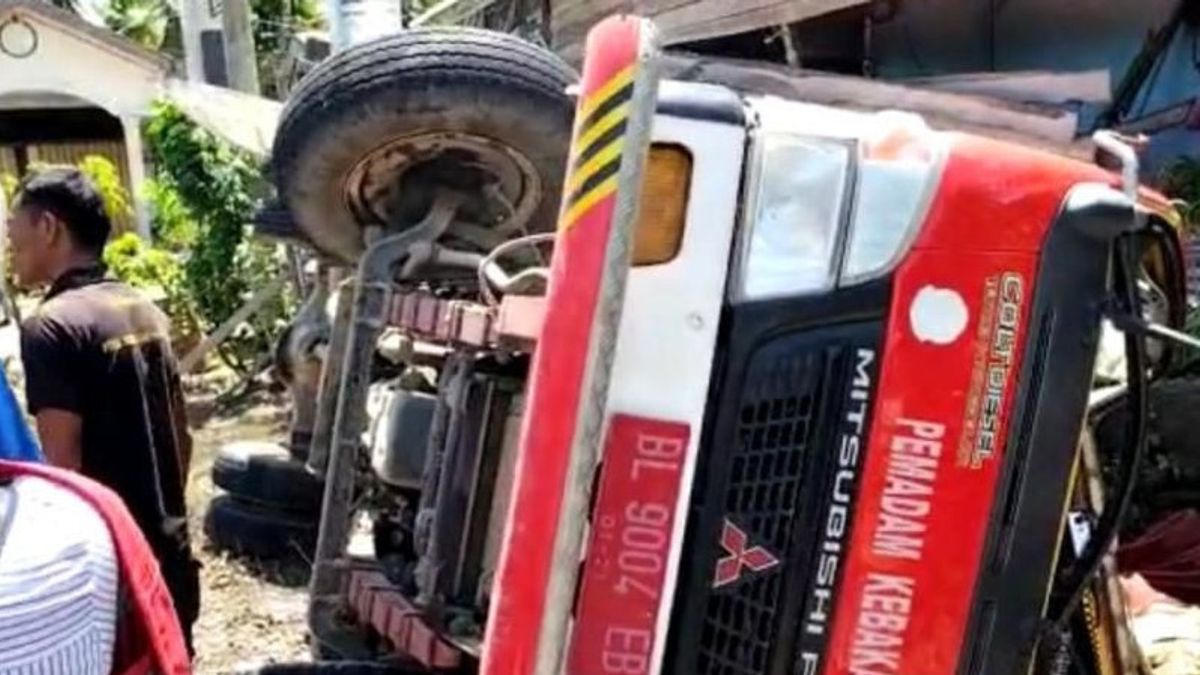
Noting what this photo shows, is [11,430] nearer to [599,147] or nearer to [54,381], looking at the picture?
[599,147]

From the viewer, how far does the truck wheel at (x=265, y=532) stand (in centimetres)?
594

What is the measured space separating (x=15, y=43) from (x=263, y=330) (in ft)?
43.7

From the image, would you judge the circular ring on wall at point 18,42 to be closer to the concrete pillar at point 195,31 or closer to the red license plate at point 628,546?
the concrete pillar at point 195,31

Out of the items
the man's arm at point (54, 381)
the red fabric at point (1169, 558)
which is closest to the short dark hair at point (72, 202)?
the man's arm at point (54, 381)

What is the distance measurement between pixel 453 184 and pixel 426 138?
16cm

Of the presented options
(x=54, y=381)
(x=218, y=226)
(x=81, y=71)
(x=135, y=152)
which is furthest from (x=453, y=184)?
(x=81, y=71)

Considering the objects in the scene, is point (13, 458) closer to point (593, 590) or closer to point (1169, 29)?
point (593, 590)

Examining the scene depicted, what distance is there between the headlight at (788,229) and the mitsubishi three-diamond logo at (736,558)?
1.17 feet

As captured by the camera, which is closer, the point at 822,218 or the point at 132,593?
the point at 132,593

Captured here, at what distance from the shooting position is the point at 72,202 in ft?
12.4

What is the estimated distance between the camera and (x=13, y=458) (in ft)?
7.12

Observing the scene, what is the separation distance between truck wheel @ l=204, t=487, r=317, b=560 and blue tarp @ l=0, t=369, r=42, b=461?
143 inches

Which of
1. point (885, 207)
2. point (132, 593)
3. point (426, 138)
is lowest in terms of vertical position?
point (132, 593)

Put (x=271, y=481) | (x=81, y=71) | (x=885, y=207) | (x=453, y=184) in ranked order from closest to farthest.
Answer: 1. (x=885, y=207)
2. (x=453, y=184)
3. (x=271, y=481)
4. (x=81, y=71)
